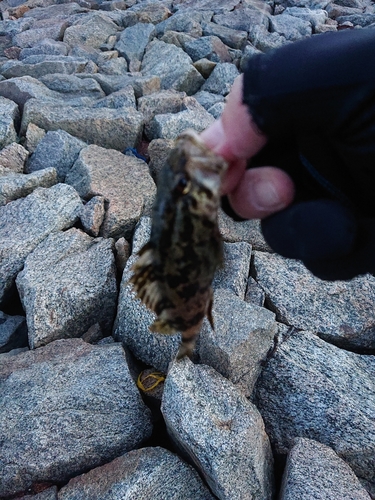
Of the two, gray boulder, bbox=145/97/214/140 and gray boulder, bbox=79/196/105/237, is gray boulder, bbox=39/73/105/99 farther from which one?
gray boulder, bbox=79/196/105/237

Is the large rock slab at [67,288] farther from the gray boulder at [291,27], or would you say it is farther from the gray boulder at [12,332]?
the gray boulder at [291,27]

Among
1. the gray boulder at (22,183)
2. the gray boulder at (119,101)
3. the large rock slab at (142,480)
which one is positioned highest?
the gray boulder at (119,101)

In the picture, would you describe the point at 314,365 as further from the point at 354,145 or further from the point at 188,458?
the point at 354,145

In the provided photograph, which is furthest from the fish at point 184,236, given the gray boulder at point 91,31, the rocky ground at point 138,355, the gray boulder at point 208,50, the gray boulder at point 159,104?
the gray boulder at point 91,31

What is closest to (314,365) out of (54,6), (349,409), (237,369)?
(349,409)

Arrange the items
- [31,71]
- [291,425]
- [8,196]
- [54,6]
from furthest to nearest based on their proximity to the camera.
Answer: [54,6] → [31,71] → [8,196] → [291,425]

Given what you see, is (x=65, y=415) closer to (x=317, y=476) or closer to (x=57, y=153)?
(x=317, y=476)
